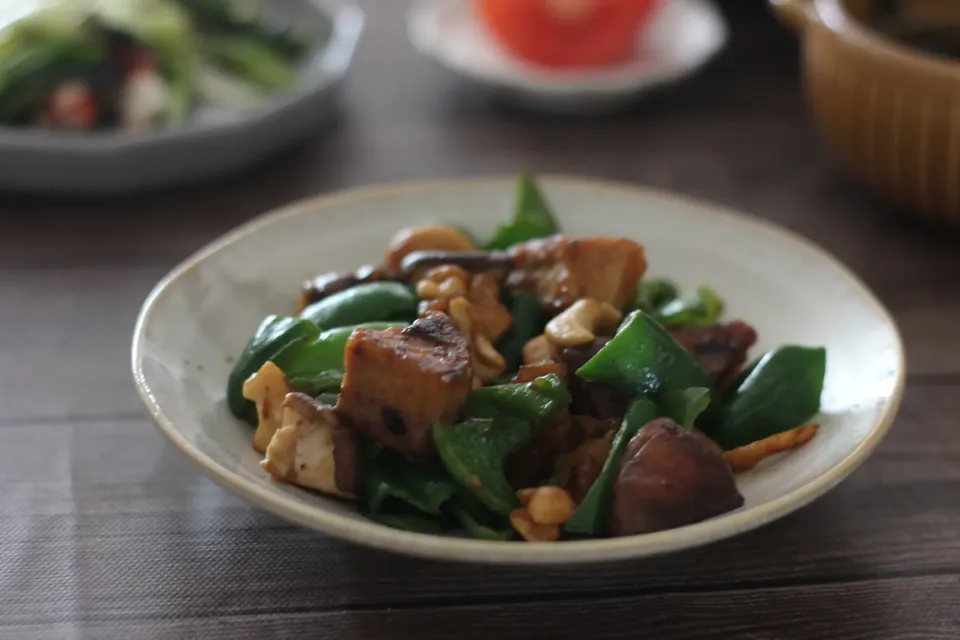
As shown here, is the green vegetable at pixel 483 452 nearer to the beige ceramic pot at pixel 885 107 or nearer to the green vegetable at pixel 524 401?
the green vegetable at pixel 524 401

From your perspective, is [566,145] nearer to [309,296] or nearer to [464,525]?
[309,296]

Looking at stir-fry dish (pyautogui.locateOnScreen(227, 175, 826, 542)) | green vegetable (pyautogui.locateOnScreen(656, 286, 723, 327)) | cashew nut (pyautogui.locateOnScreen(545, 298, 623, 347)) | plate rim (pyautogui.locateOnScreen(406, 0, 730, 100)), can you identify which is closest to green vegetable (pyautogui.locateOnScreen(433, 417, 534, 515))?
stir-fry dish (pyautogui.locateOnScreen(227, 175, 826, 542))

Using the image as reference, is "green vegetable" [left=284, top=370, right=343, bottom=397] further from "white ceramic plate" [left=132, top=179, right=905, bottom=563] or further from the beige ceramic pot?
the beige ceramic pot

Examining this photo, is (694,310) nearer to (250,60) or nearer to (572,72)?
(572,72)

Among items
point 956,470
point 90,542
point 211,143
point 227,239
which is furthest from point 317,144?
point 956,470

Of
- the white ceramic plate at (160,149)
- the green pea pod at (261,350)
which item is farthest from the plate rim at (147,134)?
the green pea pod at (261,350)

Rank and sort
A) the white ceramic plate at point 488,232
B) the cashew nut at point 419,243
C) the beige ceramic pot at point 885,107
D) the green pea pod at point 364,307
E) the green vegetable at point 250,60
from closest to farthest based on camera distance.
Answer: the white ceramic plate at point 488,232 → the green pea pod at point 364,307 → the cashew nut at point 419,243 → the beige ceramic pot at point 885,107 → the green vegetable at point 250,60
